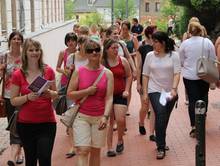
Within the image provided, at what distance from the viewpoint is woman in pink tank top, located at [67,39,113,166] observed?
657cm

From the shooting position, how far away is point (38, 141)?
6.16 m

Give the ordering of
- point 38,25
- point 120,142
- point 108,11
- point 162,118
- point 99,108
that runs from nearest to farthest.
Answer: point 99,108 → point 162,118 → point 120,142 → point 38,25 → point 108,11

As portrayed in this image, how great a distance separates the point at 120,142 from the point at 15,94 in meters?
2.98

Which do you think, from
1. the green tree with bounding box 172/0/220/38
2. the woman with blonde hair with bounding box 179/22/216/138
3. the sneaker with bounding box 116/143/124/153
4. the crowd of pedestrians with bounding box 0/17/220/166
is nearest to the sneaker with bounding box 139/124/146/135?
the crowd of pedestrians with bounding box 0/17/220/166

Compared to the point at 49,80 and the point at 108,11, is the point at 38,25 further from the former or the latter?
the point at 108,11

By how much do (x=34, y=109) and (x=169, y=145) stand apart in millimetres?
3717

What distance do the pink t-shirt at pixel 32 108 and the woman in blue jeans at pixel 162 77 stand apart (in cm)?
242

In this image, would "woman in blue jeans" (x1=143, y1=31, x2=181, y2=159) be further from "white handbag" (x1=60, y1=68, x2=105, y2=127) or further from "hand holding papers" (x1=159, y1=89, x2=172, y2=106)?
"white handbag" (x1=60, y1=68, x2=105, y2=127)

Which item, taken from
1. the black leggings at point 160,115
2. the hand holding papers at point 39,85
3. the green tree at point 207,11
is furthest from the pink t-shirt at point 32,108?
the green tree at point 207,11

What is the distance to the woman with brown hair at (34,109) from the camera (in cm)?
614

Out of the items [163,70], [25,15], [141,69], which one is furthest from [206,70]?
[25,15]

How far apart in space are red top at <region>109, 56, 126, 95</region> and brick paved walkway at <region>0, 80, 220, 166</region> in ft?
3.31

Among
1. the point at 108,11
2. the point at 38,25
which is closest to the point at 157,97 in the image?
the point at 38,25

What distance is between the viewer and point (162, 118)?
27.2 feet
